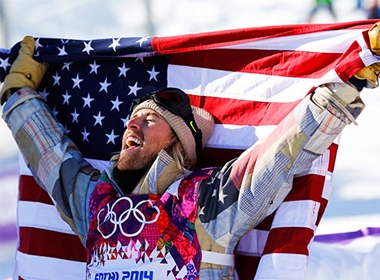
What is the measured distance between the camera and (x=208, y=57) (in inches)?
137

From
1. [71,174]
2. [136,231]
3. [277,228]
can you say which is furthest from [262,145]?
[71,174]

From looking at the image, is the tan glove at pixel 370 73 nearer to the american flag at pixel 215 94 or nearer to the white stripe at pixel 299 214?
the american flag at pixel 215 94

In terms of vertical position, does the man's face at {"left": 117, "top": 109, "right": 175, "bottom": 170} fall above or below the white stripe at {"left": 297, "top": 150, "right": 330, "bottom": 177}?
above

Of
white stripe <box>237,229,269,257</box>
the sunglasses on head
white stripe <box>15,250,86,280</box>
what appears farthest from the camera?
white stripe <box>15,250,86,280</box>

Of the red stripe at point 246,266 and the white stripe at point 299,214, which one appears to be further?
the red stripe at point 246,266

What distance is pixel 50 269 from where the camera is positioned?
3.51 m

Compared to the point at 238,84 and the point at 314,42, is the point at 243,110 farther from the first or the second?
the point at 314,42

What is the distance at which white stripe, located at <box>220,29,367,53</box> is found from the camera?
3137mm

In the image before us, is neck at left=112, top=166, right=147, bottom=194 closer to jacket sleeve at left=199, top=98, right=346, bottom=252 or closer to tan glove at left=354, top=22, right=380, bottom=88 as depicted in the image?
jacket sleeve at left=199, top=98, right=346, bottom=252

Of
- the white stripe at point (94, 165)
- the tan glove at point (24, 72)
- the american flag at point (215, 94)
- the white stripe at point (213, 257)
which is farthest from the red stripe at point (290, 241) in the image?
the tan glove at point (24, 72)

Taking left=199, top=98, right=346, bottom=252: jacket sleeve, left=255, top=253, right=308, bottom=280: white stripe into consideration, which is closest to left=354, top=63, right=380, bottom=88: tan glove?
left=199, top=98, right=346, bottom=252: jacket sleeve

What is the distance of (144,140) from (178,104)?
17cm

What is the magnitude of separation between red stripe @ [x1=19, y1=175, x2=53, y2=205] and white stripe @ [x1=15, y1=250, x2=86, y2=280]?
8.3 inches

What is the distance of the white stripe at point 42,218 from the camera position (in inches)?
140
